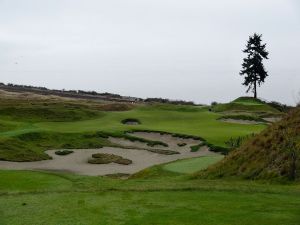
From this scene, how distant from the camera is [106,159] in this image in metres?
41.2

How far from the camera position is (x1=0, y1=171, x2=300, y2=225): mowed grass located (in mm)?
12820

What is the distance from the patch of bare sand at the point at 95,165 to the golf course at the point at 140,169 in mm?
82

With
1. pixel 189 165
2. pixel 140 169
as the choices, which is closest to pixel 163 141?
pixel 140 169

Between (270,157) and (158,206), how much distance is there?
10.0 metres

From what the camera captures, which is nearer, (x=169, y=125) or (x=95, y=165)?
(x=95, y=165)

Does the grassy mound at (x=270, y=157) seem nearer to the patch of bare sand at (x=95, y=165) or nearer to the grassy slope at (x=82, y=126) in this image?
the patch of bare sand at (x=95, y=165)

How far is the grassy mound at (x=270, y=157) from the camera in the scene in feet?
70.3

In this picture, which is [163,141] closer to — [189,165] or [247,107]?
[189,165]

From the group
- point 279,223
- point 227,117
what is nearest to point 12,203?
point 279,223

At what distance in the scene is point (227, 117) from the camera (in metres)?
60.0

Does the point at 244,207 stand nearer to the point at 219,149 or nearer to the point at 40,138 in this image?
the point at 219,149

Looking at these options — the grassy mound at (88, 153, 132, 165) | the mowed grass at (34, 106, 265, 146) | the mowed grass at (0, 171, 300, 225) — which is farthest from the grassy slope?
the mowed grass at (0, 171, 300, 225)

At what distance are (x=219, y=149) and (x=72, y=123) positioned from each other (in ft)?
69.8

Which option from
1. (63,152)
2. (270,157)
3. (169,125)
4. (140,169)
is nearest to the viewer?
(270,157)
